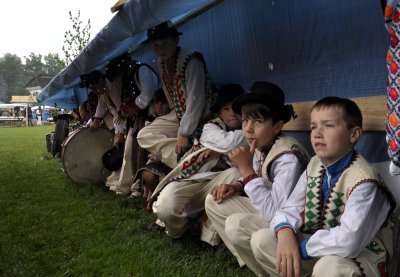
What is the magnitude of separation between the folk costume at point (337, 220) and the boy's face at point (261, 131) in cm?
45

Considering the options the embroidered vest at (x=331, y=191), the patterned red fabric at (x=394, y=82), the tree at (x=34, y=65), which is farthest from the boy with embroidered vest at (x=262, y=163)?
the tree at (x=34, y=65)

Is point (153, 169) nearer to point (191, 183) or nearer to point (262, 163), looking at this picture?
point (191, 183)

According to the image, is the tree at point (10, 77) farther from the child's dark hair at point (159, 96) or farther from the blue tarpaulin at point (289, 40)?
the blue tarpaulin at point (289, 40)

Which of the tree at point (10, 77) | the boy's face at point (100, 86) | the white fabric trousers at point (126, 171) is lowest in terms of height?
the white fabric trousers at point (126, 171)

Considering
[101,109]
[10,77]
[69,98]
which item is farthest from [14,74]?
[101,109]

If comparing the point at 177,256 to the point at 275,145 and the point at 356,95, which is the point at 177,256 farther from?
the point at 356,95

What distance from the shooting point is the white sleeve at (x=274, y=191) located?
222cm

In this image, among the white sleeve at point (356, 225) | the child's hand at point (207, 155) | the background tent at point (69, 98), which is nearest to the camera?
the white sleeve at point (356, 225)

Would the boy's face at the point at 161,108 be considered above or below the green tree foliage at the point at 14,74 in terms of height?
below

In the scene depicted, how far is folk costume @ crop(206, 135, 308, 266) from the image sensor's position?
2.23 meters

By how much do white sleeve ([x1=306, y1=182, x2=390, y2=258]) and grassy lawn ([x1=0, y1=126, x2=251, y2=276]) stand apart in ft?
3.27

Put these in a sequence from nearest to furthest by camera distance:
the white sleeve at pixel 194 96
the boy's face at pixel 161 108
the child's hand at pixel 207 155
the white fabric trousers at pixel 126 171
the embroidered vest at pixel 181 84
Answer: the child's hand at pixel 207 155 → the white sleeve at pixel 194 96 → the embroidered vest at pixel 181 84 → the boy's face at pixel 161 108 → the white fabric trousers at pixel 126 171

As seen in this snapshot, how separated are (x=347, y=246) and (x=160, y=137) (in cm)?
252

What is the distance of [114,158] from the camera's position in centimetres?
568
